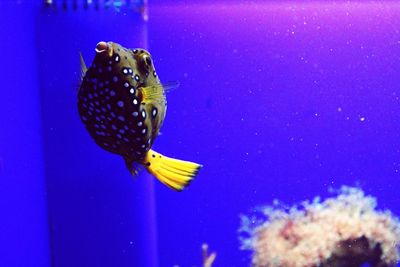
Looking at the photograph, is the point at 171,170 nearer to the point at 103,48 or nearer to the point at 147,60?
the point at 147,60

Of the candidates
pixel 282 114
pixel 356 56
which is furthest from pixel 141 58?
pixel 356 56

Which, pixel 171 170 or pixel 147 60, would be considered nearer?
pixel 147 60

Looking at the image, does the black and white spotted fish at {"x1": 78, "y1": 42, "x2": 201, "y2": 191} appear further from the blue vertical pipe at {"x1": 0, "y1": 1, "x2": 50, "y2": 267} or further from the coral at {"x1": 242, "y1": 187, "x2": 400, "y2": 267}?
the coral at {"x1": 242, "y1": 187, "x2": 400, "y2": 267}

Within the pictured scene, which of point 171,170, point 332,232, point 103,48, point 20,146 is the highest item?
point 103,48

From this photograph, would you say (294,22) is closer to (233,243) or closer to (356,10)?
(356,10)

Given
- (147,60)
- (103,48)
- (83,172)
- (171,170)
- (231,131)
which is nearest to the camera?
(103,48)

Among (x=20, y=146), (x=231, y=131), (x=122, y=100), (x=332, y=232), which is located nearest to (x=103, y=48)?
(x=122, y=100)

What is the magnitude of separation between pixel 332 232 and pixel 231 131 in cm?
69

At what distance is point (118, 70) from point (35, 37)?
56 centimetres

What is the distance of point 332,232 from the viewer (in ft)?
8.35

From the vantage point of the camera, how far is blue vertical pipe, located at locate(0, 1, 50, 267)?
176 cm

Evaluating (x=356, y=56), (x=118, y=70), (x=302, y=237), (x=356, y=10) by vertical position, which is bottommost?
(x=302, y=237)

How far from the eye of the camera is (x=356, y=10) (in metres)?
2.35

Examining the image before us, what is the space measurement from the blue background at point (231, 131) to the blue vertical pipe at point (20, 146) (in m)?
0.07
